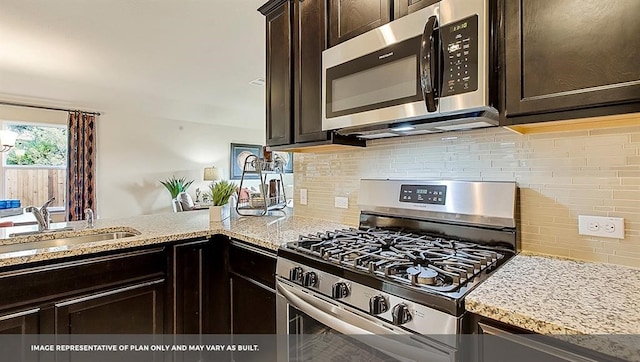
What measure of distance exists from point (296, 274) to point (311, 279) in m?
0.10

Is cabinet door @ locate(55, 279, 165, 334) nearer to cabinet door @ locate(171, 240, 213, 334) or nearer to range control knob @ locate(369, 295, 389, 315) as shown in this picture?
cabinet door @ locate(171, 240, 213, 334)

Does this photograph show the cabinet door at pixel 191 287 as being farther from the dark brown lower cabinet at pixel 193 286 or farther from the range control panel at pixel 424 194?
the range control panel at pixel 424 194

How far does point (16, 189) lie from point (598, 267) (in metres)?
6.67

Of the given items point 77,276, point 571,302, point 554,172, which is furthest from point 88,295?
point 554,172

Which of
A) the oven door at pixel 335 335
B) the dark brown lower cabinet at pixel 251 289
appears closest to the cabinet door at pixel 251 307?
the dark brown lower cabinet at pixel 251 289

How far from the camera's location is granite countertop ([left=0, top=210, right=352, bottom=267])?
145 cm

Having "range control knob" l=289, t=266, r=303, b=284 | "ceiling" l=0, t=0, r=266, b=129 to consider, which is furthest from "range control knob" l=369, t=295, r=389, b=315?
"ceiling" l=0, t=0, r=266, b=129

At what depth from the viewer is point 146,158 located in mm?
6094

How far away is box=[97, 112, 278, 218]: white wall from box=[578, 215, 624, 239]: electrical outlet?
21.0 ft

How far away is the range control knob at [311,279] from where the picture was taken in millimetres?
1266

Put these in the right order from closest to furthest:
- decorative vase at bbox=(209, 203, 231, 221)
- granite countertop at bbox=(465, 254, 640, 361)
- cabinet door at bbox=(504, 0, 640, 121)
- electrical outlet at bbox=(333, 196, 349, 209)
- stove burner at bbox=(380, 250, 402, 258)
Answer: granite countertop at bbox=(465, 254, 640, 361) → cabinet door at bbox=(504, 0, 640, 121) → stove burner at bbox=(380, 250, 402, 258) → electrical outlet at bbox=(333, 196, 349, 209) → decorative vase at bbox=(209, 203, 231, 221)

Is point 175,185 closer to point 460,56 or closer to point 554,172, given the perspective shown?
point 460,56

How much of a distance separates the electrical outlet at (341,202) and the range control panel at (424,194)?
436 millimetres

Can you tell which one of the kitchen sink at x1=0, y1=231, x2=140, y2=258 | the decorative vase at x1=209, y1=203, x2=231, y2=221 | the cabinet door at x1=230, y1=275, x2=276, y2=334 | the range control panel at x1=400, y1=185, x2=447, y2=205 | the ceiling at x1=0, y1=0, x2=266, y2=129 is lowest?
the cabinet door at x1=230, y1=275, x2=276, y2=334
